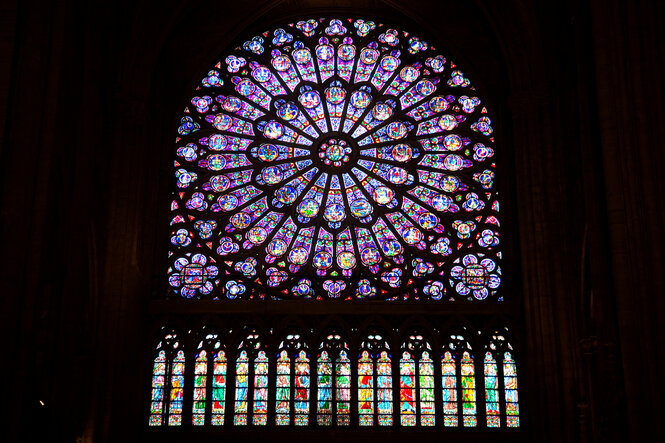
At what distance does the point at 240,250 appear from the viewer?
16.3 meters

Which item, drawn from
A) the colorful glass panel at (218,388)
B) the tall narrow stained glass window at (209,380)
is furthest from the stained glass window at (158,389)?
the colorful glass panel at (218,388)

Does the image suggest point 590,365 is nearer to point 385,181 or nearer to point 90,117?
point 385,181

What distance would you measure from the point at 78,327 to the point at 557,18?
805 centimetres

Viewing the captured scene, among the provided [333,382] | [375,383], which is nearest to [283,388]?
[333,382]

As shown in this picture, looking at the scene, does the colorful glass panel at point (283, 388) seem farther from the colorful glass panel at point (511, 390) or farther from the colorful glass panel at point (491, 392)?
the colorful glass panel at point (511, 390)

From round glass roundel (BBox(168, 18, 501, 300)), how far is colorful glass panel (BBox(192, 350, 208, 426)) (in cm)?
112

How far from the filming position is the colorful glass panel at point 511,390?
49.5ft

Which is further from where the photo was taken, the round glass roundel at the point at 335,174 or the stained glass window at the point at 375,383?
the round glass roundel at the point at 335,174

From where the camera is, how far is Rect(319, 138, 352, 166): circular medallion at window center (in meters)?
17.2

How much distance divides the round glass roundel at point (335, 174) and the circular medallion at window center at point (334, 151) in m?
0.02

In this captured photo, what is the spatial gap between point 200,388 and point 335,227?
347 centimetres

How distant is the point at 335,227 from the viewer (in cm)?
1661

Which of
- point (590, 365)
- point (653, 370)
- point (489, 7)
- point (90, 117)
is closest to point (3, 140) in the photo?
point (90, 117)

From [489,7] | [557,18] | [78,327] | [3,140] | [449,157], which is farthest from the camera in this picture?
[449,157]
